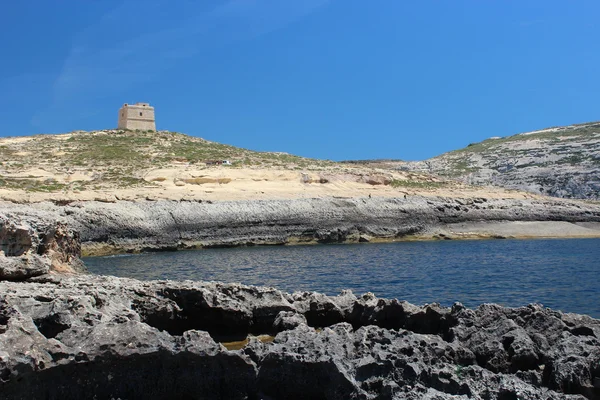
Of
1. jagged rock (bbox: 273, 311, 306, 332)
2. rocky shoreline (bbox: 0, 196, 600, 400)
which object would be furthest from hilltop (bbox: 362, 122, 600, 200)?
jagged rock (bbox: 273, 311, 306, 332)

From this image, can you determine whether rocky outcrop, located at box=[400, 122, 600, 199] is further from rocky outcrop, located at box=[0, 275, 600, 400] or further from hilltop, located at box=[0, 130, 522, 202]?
rocky outcrop, located at box=[0, 275, 600, 400]

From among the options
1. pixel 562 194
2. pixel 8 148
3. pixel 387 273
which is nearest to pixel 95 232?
pixel 387 273

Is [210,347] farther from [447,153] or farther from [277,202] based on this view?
[447,153]

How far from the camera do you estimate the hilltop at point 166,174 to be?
4200 centimetres

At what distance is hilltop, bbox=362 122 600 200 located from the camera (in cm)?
6812

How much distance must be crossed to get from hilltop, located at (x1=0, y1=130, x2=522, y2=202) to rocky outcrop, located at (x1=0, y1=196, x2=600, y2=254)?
1.96 meters

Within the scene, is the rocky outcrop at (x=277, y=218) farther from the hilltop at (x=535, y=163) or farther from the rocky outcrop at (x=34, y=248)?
the hilltop at (x=535, y=163)

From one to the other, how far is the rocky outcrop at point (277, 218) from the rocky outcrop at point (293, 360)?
88.4ft

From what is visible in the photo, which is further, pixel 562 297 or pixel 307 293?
pixel 562 297

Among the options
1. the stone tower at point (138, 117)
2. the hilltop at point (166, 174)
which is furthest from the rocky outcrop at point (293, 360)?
the stone tower at point (138, 117)

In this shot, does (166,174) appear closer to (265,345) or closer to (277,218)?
(277,218)

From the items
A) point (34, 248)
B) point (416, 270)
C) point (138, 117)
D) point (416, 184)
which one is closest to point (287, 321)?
point (34, 248)

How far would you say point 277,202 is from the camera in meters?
42.9

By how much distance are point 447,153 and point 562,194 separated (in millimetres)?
37598
